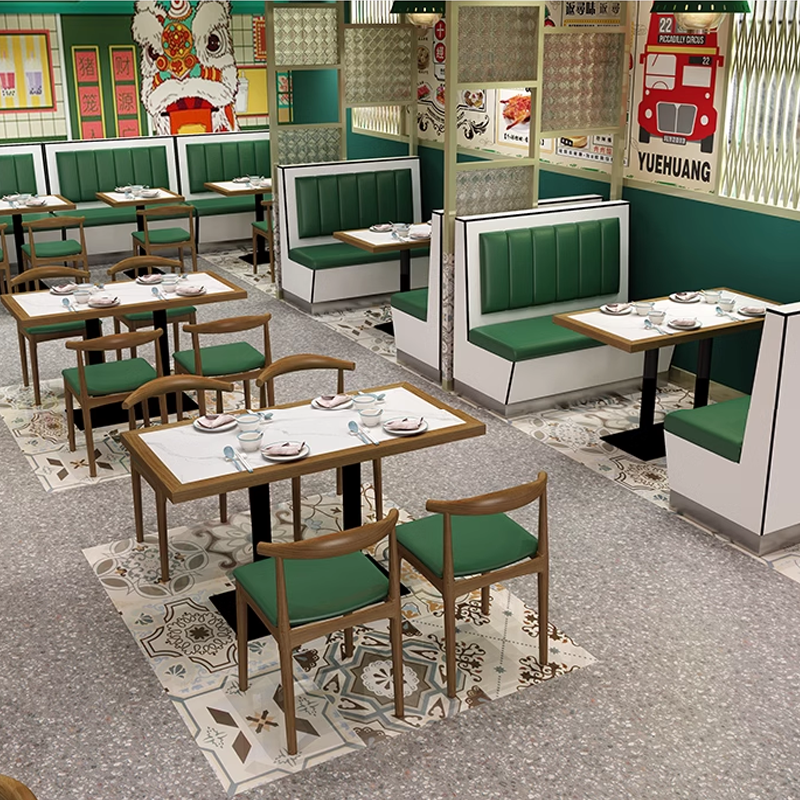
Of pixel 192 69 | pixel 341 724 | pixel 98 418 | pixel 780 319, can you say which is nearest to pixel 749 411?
pixel 780 319

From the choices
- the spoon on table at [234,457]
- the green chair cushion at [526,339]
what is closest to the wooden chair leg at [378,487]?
the spoon on table at [234,457]

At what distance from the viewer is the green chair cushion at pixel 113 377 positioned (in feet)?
18.1

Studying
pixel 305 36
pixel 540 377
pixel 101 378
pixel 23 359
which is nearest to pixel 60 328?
pixel 23 359

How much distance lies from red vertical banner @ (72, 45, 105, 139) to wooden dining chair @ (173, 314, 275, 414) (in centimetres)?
602

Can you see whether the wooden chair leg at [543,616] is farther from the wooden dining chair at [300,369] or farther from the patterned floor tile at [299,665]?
the wooden dining chair at [300,369]

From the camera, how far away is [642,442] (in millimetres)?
5891

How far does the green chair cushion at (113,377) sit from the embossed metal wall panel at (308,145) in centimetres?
356

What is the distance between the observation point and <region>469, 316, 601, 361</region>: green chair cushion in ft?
20.2

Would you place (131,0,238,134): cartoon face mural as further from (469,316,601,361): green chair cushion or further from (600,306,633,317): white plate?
(600,306,633,317): white plate

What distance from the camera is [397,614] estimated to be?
351cm

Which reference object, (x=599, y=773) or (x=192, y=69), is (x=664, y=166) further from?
(x=192, y=69)

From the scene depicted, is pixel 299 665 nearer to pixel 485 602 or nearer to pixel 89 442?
pixel 485 602

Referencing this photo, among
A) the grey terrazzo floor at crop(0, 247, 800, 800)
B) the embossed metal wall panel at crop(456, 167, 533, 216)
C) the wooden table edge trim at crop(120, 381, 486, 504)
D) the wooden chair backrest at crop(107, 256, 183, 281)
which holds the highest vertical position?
the embossed metal wall panel at crop(456, 167, 533, 216)

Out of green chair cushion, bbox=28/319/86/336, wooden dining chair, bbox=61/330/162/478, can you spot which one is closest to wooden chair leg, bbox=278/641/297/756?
wooden dining chair, bbox=61/330/162/478
